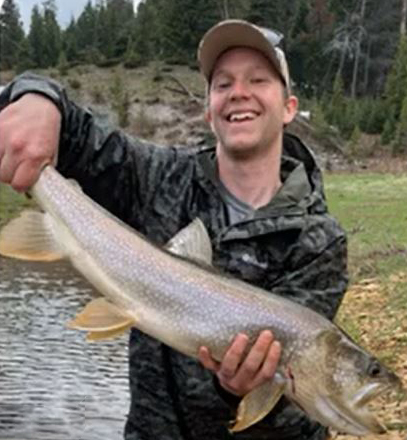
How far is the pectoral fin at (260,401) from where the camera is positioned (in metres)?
3.61

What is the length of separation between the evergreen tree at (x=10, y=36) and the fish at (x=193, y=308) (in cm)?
8049

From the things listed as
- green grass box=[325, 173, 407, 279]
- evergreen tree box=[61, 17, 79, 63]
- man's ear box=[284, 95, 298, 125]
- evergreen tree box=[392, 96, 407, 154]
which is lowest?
evergreen tree box=[392, 96, 407, 154]

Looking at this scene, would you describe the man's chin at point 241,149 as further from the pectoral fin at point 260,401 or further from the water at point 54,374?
the water at point 54,374

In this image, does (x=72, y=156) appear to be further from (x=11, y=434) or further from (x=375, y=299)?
(x=375, y=299)

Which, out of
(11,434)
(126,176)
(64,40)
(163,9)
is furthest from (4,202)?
(64,40)

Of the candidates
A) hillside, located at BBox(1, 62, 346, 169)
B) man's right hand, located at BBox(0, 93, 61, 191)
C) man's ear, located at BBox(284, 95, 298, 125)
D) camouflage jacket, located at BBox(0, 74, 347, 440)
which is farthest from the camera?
hillside, located at BBox(1, 62, 346, 169)

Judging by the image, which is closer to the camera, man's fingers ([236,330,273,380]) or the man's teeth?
man's fingers ([236,330,273,380])

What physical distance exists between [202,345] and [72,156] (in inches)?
37.0

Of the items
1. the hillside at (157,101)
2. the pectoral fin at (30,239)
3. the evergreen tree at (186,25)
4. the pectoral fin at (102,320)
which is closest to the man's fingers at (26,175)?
the pectoral fin at (30,239)

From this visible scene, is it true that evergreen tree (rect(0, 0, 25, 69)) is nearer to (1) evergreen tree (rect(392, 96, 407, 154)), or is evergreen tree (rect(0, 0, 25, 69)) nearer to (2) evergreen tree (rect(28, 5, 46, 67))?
(2) evergreen tree (rect(28, 5, 46, 67))

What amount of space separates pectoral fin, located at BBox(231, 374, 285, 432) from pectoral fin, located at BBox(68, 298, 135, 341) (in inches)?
→ 18.8

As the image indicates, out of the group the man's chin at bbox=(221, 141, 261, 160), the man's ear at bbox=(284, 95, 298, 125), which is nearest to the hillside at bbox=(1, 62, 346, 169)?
the man's ear at bbox=(284, 95, 298, 125)

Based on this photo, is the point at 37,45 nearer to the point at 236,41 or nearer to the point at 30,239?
the point at 236,41

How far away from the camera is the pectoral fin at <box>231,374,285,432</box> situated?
3.61 meters
